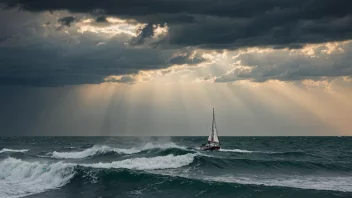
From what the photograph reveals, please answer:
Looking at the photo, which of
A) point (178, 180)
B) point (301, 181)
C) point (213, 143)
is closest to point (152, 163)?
point (178, 180)

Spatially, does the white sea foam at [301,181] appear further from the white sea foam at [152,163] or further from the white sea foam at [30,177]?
the white sea foam at [30,177]

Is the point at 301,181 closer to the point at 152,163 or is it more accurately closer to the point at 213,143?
the point at 152,163

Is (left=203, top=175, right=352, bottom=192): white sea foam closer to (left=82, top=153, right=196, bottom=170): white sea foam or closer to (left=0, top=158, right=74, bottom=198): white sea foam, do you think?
(left=82, top=153, right=196, bottom=170): white sea foam

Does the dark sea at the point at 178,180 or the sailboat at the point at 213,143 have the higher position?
the sailboat at the point at 213,143

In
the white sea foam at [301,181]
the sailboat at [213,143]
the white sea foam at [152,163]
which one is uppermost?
the sailboat at [213,143]

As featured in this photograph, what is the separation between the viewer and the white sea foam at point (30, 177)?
105 ft

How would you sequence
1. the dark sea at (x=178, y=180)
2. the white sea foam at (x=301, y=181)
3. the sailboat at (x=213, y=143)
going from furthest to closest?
the sailboat at (x=213, y=143)
the white sea foam at (x=301, y=181)
the dark sea at (x=178, y=180)

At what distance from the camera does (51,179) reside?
36125 millimetres

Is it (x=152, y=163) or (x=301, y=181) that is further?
(x=152, y=163)

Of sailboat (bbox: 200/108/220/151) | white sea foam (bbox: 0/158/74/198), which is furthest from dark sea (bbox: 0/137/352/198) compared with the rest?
sailboat (bbox: 200/108/220/151)

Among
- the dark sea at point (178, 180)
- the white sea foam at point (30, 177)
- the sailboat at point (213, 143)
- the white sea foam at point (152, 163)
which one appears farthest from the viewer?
the sailboat at point (213, 143)

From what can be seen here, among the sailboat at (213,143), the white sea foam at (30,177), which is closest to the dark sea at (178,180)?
the white sea foam at (30,177)

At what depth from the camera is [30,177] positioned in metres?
38.2

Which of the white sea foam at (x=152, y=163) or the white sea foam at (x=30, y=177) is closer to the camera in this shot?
the white sea foam at (x=30, y=177)
